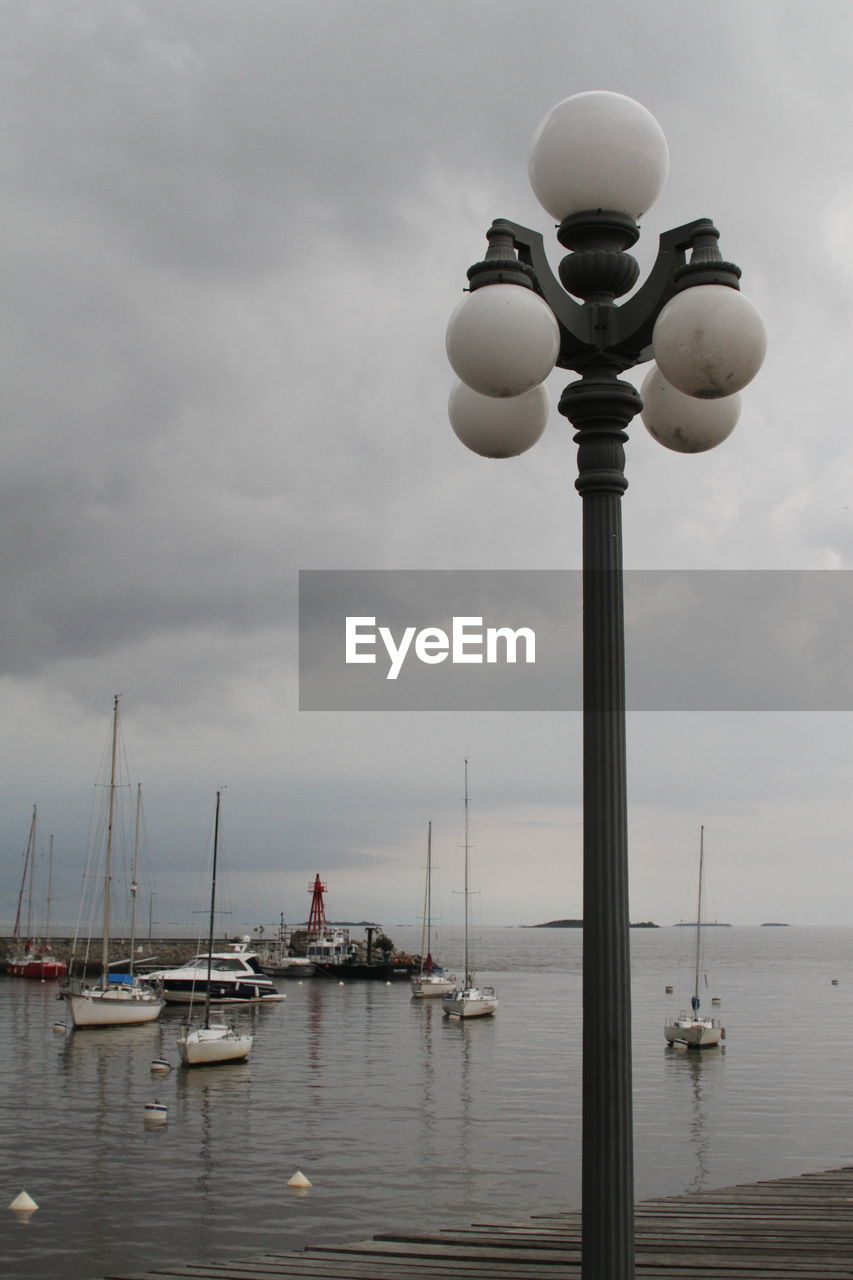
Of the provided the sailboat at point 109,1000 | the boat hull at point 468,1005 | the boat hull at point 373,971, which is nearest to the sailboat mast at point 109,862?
the sailboat at point 109,1000

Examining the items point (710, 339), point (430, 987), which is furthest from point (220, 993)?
point (710, 339)

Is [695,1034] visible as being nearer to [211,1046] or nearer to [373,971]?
[211,1046]

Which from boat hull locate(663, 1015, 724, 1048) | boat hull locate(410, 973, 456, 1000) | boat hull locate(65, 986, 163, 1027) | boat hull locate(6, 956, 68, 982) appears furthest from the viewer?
boat hull locate(6, 956, 68, 982)

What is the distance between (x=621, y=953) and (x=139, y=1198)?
20379mm

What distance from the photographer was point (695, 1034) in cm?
4731

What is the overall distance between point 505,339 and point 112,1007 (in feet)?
173

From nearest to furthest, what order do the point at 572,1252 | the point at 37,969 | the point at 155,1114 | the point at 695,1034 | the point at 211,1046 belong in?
1. the point at 572,1252
2. the point at 155,1114
3. the point at 211,1046
4. the point at 695,1034
5. the point at 37,969

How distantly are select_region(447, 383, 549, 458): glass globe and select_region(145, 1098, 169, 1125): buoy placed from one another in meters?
28.3

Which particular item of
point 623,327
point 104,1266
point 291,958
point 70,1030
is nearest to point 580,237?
point 623,327

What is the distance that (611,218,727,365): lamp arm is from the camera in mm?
4098

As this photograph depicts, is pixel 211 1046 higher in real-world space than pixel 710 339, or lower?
lower

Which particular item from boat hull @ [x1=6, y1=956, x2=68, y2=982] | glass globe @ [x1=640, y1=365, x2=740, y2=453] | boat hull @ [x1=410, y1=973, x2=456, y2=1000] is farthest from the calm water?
boat hull @ [x1=6, y1=956, x2=68, y2=982]

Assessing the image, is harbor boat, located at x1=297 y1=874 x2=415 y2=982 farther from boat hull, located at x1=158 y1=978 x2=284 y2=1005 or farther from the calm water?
the calm water

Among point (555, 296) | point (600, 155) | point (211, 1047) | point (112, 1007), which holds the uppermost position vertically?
point (600, 155)
